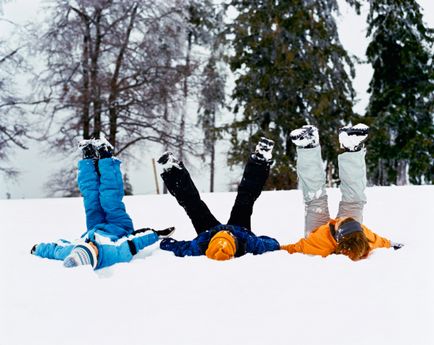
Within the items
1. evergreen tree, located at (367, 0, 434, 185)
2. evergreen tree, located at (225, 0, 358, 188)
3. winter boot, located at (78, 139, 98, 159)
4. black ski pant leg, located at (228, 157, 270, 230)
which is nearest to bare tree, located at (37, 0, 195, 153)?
evergreen tree, located at (225, 0, 358, 188)

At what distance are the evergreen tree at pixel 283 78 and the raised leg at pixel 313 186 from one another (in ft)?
29.7

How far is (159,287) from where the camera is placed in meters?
1.83

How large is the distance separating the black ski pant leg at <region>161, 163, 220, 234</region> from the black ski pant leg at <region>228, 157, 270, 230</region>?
151mm

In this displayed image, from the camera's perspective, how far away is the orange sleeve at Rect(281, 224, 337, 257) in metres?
2.31

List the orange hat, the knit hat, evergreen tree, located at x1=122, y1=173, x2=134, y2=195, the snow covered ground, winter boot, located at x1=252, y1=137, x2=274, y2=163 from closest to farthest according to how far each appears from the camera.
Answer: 1. the snow covered ground
2. the knit hat
3. the orange hat
4. winter boot, located at x1=252, y1=137, x2=274, y2=163
5. evergreen tree, located at x1=122, y1=173, x2=134, y2=195

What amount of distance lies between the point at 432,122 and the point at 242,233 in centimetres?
1310

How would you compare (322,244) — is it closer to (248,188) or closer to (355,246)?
(355,246)

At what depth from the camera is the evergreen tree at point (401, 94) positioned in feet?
44.2

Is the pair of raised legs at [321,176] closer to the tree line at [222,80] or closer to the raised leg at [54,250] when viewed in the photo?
the raised leg at [54,250]

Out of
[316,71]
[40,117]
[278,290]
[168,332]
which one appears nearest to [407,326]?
[278,290]

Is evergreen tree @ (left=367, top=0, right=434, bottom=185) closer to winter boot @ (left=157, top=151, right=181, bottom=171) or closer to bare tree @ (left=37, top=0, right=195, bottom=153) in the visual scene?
bare tree @ (left=37, top=0, right=195, bottom=153)

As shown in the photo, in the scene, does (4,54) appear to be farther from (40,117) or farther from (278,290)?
(278,290)

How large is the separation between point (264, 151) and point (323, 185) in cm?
37

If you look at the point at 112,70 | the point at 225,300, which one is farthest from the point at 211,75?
the point at 225,300
